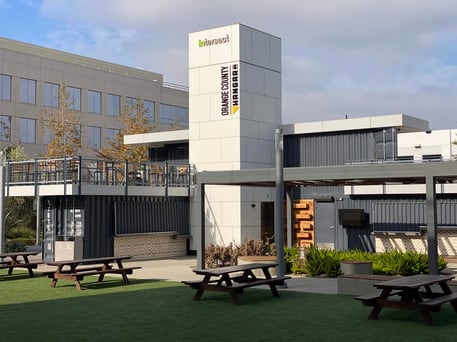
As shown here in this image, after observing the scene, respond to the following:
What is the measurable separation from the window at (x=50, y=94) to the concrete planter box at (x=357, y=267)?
143ft

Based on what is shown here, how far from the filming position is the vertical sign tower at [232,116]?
2703cm

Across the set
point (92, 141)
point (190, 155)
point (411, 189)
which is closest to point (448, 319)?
point (411, 189)

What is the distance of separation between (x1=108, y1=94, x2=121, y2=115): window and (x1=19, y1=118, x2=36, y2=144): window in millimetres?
8252

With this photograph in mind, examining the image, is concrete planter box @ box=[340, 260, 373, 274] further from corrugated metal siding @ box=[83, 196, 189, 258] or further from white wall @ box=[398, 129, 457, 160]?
corrugated metal siding @ box=[83, 196, 189, 258]

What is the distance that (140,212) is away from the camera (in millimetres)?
26516

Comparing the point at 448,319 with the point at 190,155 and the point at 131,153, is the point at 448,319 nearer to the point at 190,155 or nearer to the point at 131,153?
the point at 190,155

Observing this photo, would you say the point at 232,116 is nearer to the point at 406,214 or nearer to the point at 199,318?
the point at 406,214

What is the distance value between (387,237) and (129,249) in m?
9.85

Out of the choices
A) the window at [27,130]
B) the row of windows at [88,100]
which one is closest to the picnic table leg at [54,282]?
the row of windows at [88,100]

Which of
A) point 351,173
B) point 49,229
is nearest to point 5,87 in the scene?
point 49,229

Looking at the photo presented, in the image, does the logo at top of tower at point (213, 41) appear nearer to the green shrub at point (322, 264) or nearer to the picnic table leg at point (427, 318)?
the green shrub at point (322, 264)

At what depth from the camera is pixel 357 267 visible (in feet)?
57.0

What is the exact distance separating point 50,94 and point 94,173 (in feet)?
110

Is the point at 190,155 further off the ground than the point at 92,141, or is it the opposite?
the point at 92,141
